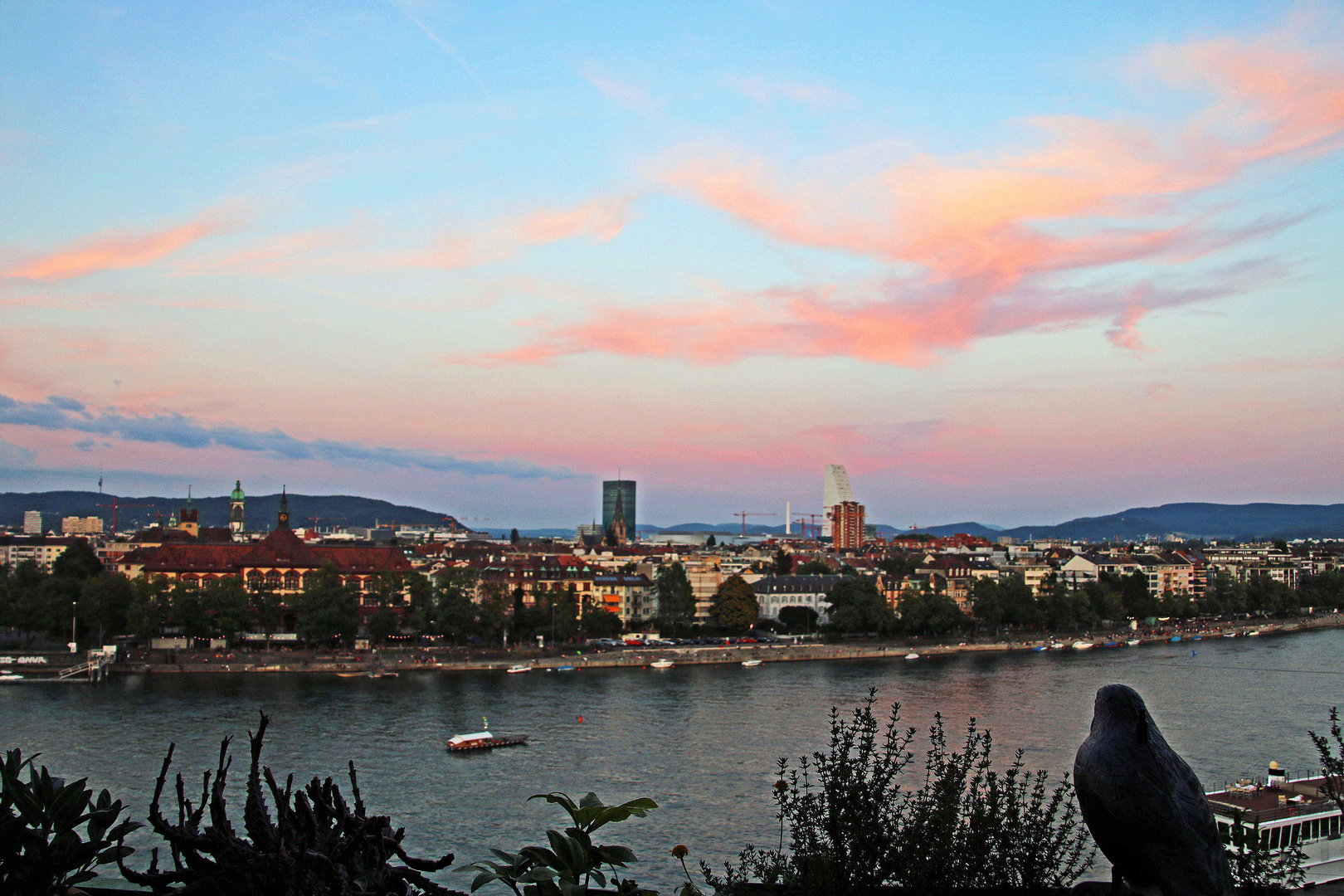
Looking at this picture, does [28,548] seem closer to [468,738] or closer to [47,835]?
[468,738]

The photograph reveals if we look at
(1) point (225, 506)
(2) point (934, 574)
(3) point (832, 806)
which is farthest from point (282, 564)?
(1) point (225, 506)

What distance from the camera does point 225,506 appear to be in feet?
441

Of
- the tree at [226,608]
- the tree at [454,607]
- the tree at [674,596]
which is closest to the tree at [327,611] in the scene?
the tree at [226,608]

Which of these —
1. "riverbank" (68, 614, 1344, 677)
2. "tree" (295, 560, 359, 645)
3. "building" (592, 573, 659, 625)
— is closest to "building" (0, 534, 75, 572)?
"tree" (295, 560, 359, 645)

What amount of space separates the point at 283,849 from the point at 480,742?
15415 mm

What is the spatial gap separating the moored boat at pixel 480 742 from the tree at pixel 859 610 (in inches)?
766

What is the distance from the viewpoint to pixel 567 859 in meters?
2.22

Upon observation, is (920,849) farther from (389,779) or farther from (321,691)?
(321,691)

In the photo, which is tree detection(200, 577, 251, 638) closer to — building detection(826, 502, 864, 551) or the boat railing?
the boat railing

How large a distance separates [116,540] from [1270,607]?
51940 millimetres

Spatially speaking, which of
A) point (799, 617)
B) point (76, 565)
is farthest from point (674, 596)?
point (76, 565)

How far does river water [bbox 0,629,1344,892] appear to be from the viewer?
12867mm

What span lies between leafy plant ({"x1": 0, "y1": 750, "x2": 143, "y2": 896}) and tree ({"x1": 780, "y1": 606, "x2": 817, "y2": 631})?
1404 inches

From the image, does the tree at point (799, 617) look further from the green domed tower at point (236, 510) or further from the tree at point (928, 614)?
the green domed tower at point (236, 510)
